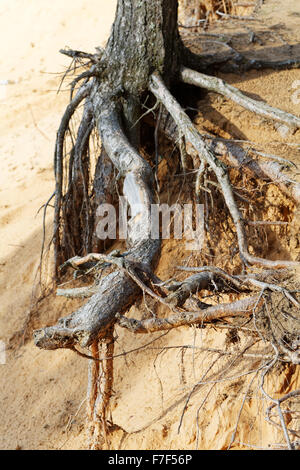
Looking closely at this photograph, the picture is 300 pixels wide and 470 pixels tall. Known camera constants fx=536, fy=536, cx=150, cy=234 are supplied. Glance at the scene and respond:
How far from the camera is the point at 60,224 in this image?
12.6 ft

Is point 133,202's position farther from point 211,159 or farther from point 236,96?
point 236,96

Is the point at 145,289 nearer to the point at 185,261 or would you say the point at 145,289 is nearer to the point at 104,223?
the point at 185,261

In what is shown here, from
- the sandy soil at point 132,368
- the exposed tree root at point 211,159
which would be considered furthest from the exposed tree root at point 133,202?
the sandy soil at point 132,368

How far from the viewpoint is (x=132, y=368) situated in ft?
11.1

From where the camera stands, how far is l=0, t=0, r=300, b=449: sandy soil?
9.16 ft

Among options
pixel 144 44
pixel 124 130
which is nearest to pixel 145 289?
pixel 124 130

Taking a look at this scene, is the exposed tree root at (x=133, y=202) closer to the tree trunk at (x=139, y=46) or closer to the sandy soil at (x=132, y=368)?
the tree trunk at (x=139, y=46)

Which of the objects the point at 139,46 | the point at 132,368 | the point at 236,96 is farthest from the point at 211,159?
the point at 132,368

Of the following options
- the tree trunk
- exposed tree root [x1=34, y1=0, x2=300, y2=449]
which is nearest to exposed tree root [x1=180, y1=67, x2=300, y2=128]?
exposed tree root [x1=34, y1=0, x2=300, y2=449]

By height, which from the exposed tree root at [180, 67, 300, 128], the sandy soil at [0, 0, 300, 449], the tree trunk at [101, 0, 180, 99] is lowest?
the sandy soil at [0, 0, 300, 449]

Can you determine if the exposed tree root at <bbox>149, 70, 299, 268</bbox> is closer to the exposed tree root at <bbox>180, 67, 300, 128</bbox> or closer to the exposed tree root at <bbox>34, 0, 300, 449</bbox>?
the exposed tree root at <bbox>34, 0, 300, 449</bbox>

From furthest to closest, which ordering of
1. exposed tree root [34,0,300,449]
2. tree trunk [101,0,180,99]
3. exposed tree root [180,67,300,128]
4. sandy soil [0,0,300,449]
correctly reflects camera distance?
tree trunk [101,0,180,99] < exposed tree root [180,67,300,128] < sandy soil [0,0,300,449] < exposed tree root [34,0,300,449]

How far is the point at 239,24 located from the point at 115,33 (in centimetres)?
184
